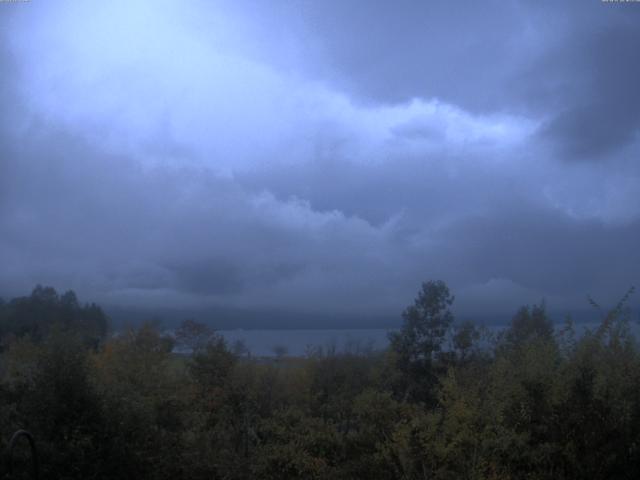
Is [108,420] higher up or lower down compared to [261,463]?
higher up

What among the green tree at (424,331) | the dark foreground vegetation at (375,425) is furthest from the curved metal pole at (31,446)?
the green tree at (424,331)

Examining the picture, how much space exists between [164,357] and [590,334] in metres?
18.1

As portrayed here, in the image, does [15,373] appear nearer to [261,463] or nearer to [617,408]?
[261,463]

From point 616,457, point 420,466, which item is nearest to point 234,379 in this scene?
point 420,466

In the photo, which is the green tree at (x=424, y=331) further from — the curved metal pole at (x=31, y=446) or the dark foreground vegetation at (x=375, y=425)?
the curved metal pole at (x=31, y=446)

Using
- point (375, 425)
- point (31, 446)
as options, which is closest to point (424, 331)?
point (375, 425)

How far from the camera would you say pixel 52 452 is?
498 inches

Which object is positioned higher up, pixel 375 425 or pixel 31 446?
pixel 31 446

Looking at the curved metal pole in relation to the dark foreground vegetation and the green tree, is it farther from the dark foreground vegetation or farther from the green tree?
the green tree

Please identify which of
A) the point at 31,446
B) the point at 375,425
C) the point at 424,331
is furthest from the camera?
the point at 424,331

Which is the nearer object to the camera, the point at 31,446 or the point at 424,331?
the point at 31,446

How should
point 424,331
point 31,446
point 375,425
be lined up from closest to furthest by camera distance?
point 31,446 → point 375,425 → point 424,331

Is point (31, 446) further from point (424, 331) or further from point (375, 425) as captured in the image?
point (424, 331)

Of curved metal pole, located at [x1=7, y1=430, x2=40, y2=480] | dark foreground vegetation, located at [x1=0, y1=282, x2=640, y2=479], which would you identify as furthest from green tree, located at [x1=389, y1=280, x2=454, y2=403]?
curved metal pole, located at [x1=7, y1=430, x2=40, y2=480]
